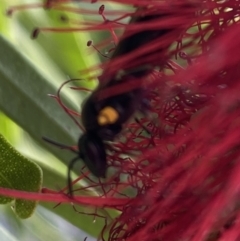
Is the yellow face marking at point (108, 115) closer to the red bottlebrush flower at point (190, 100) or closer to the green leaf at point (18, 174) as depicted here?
the red bottlebrush flower at point (190, 100)

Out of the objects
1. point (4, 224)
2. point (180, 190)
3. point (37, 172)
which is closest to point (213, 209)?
point (180, 190)

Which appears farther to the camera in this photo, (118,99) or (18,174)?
(18,174)

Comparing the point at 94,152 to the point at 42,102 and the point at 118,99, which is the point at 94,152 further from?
the point at 42,102

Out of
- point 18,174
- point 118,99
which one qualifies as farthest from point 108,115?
point 18,174

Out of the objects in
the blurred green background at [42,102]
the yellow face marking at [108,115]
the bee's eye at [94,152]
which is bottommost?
the blurred green background at [42,102]

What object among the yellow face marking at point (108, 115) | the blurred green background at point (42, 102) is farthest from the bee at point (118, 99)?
the blurred green background at point (42, 102)
